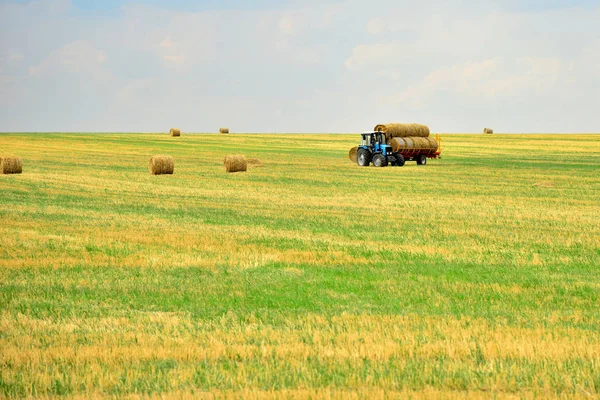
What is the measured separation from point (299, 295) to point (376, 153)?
3734 centimetres

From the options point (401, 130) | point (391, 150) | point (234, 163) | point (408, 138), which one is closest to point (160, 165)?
point (234, 163)

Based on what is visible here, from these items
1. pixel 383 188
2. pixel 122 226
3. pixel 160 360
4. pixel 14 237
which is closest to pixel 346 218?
pixel 122 226

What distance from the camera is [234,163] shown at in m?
44.1

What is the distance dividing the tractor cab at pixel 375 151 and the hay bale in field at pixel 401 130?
1.49 ft

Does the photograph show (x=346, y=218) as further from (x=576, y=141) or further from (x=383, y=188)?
(x=576, y=141)

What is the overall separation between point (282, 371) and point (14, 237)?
476 inches

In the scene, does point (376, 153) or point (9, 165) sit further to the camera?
point (376, 153)

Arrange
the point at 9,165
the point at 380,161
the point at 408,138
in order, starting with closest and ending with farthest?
the point at 9,165 < the point at 380,161 < the point at 408,138

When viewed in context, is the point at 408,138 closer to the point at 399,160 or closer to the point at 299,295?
the point at 399,160

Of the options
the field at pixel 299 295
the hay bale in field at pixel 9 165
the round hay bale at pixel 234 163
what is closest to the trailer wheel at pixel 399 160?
the round hay bale at pixel 234 163

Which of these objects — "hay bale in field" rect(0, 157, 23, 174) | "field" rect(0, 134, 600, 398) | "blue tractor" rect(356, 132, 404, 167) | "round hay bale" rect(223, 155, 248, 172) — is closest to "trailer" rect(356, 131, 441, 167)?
"blue tractor" rect(356, 132, 404, 167)

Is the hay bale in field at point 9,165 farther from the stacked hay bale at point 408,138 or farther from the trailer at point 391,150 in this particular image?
the stacked hay bale at point 408,138

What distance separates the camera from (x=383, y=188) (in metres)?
34.3

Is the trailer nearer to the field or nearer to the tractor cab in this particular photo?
the tractor cab
